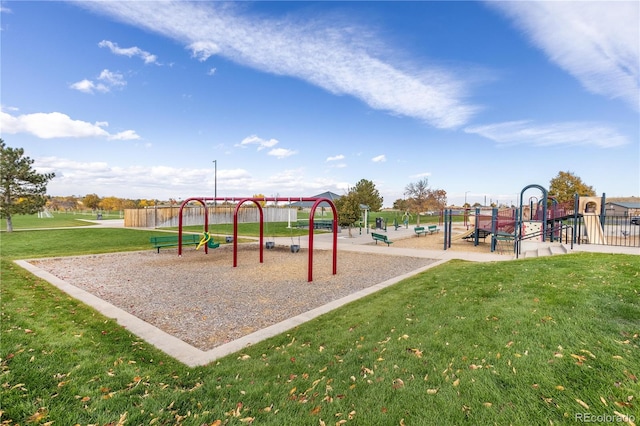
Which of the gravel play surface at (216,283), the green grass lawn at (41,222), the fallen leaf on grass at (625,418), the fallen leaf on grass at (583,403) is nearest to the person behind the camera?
the fallen leaf on grass at (625,418)

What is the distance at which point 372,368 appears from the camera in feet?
14.8

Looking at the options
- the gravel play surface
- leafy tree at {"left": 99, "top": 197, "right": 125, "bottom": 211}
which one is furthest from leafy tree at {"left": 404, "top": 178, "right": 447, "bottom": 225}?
leafy tree at {"left": 99, "top": 197, "right": 125, "bottom": 211}

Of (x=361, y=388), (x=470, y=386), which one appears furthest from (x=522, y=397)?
(x=361, y=388)

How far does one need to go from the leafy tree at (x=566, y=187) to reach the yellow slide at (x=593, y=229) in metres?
31.1

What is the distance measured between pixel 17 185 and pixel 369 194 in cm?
4475

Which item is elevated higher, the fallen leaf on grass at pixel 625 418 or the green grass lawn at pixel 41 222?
the fallen leaf on grass at pixel 625 418

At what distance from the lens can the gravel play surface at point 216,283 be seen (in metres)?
7.15

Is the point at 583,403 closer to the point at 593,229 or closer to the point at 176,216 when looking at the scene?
the point at 593,229

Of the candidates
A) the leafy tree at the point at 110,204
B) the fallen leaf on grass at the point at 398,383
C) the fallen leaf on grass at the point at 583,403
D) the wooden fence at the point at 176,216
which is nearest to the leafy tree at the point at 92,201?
the leafy tree at the point at 110,204

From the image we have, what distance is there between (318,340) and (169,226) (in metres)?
38.1

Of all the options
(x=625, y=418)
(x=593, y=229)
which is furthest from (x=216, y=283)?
(x=593, y=229)

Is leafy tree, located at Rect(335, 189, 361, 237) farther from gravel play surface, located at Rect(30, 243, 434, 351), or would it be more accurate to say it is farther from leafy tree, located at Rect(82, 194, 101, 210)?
leafy tree, located at Rect(82, 194, 101, 210)

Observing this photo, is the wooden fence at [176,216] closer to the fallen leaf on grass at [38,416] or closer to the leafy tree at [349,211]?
the leafy tree at [349,211]

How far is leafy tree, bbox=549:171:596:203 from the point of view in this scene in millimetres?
47406
